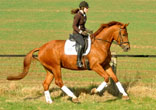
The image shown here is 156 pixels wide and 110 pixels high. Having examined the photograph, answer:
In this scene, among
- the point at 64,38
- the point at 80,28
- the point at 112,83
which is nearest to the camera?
the point at 80,28

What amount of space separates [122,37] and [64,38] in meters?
18.6

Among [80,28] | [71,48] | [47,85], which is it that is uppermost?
[80,28]

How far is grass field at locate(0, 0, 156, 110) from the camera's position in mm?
9531

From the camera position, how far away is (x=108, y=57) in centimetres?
955

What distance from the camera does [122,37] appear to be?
9453 millimetres

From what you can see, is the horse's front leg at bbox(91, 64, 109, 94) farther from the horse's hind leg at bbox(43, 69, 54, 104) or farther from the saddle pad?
the horse's hind leg at bbox(43, 69, 54, 104)

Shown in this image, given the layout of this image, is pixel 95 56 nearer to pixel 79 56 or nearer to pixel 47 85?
pixel 79 56

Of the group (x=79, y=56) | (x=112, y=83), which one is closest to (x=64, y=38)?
(x=112, y=83)

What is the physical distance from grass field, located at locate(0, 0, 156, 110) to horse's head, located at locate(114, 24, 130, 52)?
146 cm

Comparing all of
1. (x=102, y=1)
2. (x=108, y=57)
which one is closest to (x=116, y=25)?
(x=108, y=57)

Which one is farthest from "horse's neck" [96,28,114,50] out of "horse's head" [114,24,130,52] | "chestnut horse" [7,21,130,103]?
"horse's head" [114,24,130,52]

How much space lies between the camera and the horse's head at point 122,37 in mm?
9391

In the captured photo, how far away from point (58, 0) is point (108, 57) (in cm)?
4439

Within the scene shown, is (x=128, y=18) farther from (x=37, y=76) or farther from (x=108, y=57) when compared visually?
(x=108, y=57)
